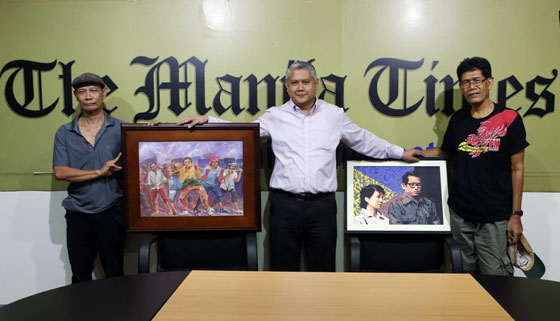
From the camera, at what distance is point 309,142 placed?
8.55ft

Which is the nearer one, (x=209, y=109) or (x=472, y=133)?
(x=472, y=133)

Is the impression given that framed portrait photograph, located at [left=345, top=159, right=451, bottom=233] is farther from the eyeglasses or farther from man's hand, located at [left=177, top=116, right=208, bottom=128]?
man's hand, located at [left=177, top=116, right=208, bottom=128]

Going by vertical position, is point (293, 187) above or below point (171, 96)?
below

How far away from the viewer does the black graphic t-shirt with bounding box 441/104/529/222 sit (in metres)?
2.43

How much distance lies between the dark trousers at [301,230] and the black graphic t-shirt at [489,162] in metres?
0.86

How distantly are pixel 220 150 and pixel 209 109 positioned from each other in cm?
55

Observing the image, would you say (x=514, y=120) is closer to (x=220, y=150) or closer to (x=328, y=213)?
(x=328, y=213)

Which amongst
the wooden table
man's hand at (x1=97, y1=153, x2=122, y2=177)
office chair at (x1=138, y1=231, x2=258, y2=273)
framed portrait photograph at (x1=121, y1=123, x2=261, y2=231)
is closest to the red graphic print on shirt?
the wooden table

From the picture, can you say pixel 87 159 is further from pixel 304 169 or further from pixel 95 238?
pixel 304 169

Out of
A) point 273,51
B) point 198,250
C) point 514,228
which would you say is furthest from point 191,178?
point 514,228

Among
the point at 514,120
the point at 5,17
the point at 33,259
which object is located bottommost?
the point at 33,259

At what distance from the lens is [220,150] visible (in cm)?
256

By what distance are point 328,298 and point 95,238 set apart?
1980 mm

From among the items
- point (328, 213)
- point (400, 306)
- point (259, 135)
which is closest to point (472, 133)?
point (328, 213)
